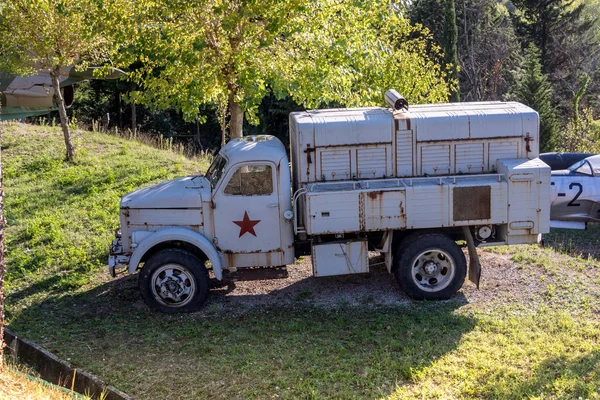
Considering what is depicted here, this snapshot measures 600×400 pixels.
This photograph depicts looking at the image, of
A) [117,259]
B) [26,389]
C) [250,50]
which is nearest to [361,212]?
[117,259]

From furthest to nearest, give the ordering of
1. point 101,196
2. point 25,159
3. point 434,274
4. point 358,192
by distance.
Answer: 1. point 25,159
2. point 101,196
3. point 434,274
4. point 358,192

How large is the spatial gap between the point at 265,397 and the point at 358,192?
3.21m

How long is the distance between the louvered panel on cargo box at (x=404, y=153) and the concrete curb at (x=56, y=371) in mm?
4769

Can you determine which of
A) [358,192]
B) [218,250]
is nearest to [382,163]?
[358,192]

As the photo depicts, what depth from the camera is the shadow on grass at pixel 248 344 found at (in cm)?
726

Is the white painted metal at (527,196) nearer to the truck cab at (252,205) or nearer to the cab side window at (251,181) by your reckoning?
the truck cab at (252,205)

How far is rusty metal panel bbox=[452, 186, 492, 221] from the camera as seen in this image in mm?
9195

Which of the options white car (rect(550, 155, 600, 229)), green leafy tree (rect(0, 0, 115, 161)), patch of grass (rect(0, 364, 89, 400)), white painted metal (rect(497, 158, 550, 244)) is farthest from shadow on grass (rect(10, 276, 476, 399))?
green leafy tree (rect(0, 0, 115, 161))

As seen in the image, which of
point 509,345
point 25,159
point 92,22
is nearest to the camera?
point 509,345

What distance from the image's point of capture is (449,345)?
8086 mm

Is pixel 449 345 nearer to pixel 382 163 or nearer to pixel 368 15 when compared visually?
pixel 382 163

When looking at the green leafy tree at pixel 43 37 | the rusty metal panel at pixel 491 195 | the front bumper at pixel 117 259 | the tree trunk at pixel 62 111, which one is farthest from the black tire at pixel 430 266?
the tree trunk at pixel 62 111

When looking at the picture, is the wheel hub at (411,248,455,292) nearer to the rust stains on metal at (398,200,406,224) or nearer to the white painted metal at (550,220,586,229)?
the rust stains on metal at (398,200,406,224)

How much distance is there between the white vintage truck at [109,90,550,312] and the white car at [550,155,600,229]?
5.62m
